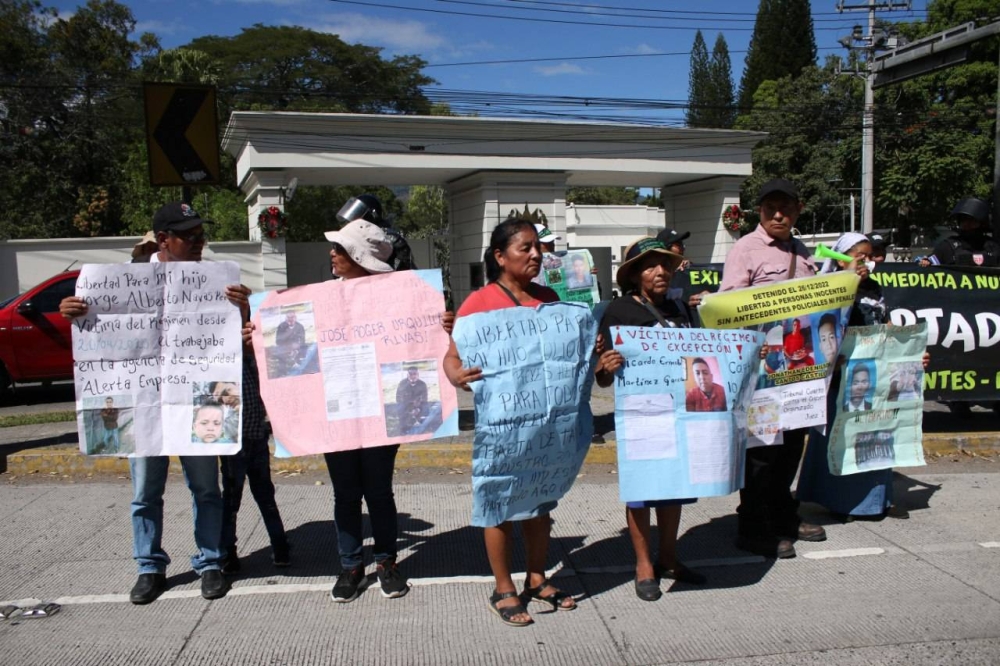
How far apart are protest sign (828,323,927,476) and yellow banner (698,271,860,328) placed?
0.48m

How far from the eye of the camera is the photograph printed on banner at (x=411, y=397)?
3855 mm

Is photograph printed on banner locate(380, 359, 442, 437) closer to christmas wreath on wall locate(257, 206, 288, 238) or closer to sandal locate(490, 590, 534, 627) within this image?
sandal locate(490, 590, 534, 627)

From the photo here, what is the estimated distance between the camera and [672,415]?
3830 millimetres

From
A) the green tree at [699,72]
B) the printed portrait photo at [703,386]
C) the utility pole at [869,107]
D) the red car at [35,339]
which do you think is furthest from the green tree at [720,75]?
the printed portrait photo at [703,386]

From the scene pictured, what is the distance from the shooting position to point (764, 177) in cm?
3653

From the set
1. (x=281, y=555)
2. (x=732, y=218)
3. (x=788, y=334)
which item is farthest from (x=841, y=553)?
(x=732, y=218)

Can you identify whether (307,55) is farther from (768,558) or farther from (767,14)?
(768,558)

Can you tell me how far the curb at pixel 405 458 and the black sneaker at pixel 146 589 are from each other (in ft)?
7.99

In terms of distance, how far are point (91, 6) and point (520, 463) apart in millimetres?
42069

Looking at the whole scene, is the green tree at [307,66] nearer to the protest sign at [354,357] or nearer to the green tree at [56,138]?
the green tree at [56,138]

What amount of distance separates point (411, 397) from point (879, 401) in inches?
117

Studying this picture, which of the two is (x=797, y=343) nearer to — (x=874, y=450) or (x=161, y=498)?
(x=874, y=450)

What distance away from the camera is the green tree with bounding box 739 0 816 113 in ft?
199

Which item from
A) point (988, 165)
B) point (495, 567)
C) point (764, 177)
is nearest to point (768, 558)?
point (495, 567)
